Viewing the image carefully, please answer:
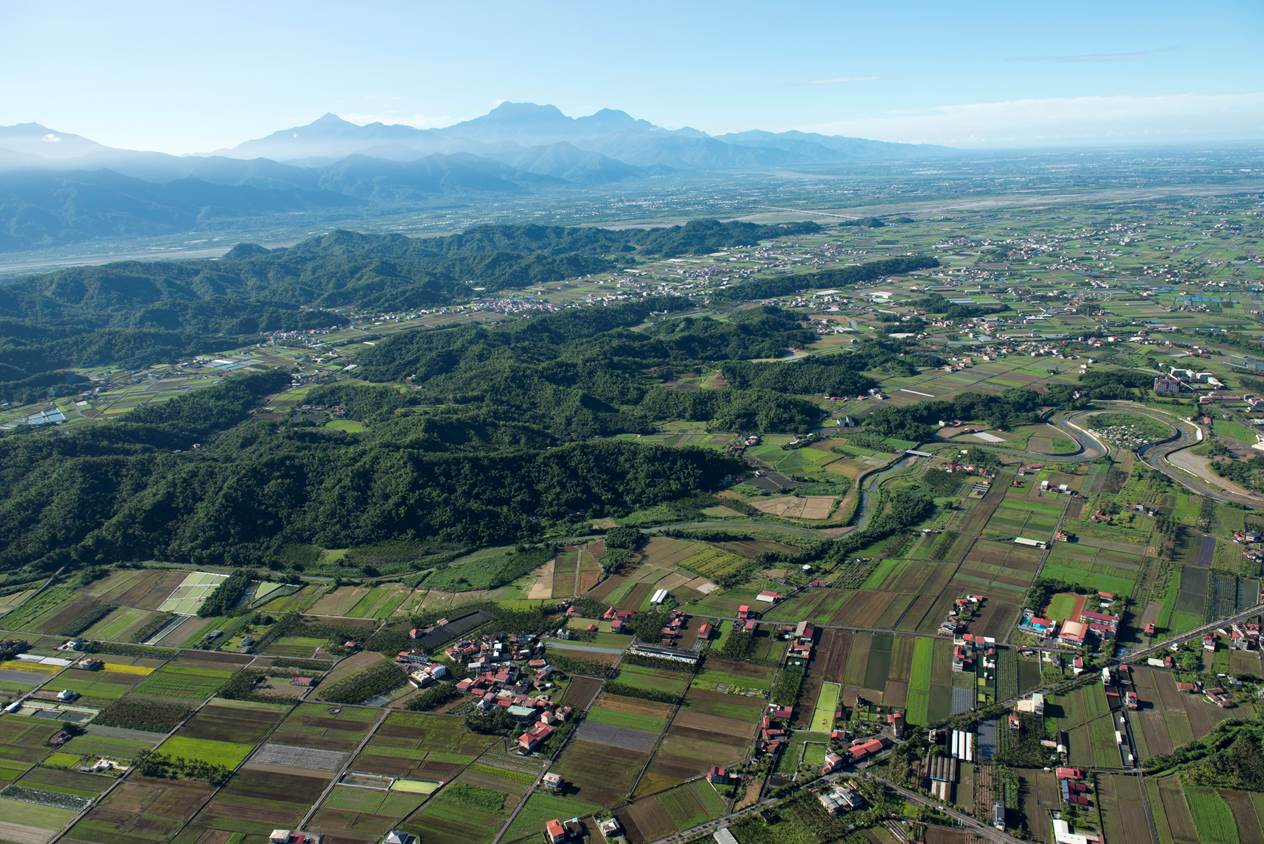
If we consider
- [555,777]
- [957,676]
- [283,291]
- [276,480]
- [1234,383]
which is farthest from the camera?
[283,291]

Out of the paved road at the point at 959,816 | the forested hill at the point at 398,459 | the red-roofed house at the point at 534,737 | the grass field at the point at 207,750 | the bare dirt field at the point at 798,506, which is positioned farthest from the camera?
the bare dirt field at the point at 798,506

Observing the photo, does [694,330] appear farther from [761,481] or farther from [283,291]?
[283,291]

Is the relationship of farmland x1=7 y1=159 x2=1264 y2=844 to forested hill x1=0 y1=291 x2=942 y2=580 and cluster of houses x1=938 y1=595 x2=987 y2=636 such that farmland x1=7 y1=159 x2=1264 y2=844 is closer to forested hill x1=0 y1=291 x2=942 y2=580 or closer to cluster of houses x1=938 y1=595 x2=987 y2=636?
cluster of houses x1=938 y1=595 x2=987 y2=636

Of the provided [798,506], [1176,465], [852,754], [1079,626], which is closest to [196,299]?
[798,506]

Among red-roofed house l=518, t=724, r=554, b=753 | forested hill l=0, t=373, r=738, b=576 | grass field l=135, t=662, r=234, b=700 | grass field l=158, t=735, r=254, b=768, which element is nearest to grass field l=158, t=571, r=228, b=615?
forested hill l=0, t=373, r=738, b=576

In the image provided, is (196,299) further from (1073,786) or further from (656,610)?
(1073,786)

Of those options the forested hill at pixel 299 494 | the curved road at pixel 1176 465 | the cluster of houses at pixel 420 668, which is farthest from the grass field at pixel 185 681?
the curved road at pixel 1176 465

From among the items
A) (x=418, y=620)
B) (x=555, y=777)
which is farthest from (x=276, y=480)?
(x=555, y=777)

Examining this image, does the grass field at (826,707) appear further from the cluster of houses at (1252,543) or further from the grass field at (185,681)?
the grass field at (185,681)
